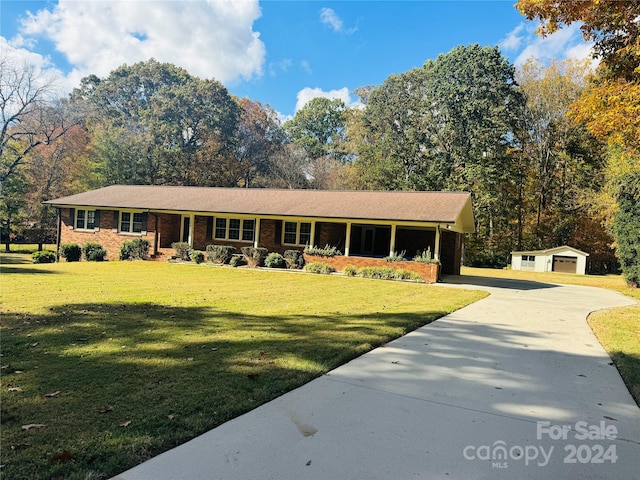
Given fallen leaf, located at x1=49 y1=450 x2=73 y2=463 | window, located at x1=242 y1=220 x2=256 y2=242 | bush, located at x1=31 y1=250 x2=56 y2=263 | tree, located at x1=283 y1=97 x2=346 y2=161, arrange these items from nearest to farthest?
fallen leaf, located at x1=49 y1=450 x2=73 y2=463
bush, located at x1=31 y1=250 x2=56 y2=263
window, located at x1=242 y1=220 x2=256 y2=242
tree, located at x1=283 y1=97 x2=346 y2=161

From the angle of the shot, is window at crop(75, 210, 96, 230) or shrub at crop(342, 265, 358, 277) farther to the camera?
window at crop(75, 210, 96, 230)

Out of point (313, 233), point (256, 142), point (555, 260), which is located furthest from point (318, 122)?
point (313, 233)

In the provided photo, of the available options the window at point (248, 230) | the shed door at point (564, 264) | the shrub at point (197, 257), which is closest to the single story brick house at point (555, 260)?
the shed door at point (564, 264)

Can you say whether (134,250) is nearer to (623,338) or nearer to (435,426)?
(623,338)

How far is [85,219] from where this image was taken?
2347 centimetres

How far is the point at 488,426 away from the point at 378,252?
19151mm

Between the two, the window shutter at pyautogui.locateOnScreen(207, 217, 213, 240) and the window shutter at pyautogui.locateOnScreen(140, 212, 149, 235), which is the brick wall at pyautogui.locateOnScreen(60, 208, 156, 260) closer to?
the window shutter at pyautogui.locateOnScreen(140, 212, 149, 235)

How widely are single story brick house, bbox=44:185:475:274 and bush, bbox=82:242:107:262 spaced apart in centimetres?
188

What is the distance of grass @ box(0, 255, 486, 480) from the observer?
2.80 metres

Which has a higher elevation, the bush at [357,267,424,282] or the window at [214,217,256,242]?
the window at [214,217,256,242]

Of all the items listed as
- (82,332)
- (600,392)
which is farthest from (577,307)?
(82,332)

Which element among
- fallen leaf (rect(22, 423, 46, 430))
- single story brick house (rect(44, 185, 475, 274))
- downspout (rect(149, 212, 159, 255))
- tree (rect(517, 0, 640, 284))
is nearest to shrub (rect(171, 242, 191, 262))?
single story brick house (rect(44, 185, 475, 274))

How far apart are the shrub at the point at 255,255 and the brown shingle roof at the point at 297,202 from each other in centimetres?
194

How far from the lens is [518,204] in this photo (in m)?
36.2
